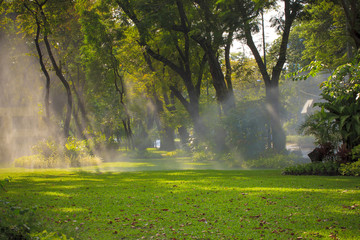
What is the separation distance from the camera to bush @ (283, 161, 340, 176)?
14852mm

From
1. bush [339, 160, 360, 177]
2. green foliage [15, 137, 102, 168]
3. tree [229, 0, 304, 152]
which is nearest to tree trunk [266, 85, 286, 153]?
tree [229, 0, 304, 152]

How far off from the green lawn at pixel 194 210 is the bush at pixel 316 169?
3.37 meters

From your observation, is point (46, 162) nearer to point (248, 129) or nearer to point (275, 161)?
point (248, 129)

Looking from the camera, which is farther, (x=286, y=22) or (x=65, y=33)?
(x=65, y=33)

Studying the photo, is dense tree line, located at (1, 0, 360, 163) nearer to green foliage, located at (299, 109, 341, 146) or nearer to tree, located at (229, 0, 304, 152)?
tree, located at (229, 0, 304, 152)

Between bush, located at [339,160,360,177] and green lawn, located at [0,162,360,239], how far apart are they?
2430mm

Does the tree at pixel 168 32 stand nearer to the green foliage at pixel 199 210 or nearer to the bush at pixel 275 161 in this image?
the bush at pixel 275 161

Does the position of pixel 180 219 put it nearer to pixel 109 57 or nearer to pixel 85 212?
pixel 85 212

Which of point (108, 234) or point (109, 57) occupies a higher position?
point (109, 57)

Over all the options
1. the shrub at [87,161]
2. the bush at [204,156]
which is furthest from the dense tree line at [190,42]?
the shrub at [87,161]

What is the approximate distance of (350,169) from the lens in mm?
13812

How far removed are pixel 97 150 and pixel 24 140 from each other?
10.5 m

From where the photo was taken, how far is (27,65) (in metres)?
36.2

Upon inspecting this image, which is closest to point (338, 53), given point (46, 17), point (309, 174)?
point (309, 174)
